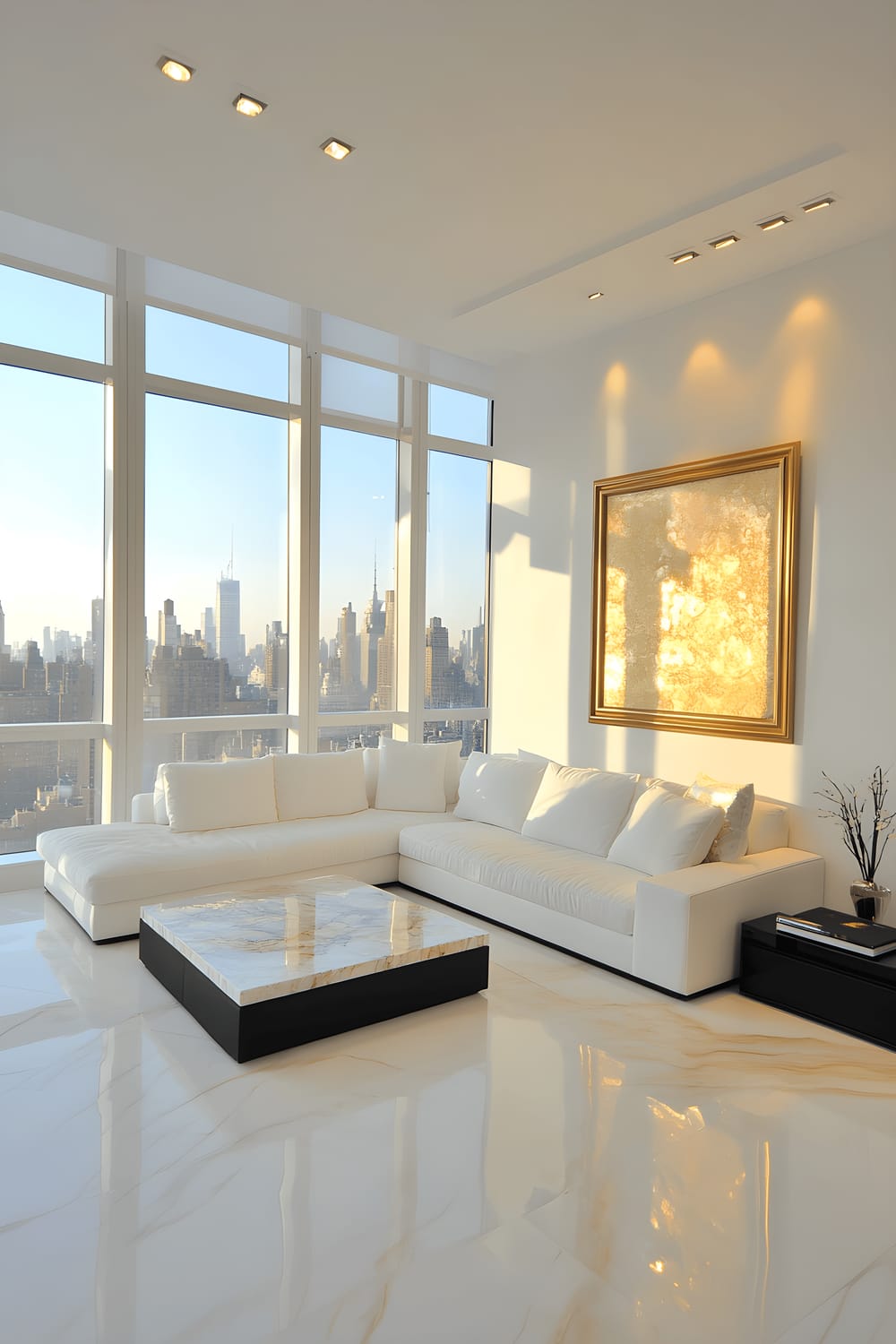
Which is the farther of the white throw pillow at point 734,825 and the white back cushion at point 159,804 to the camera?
the white back cushion at point 159,804

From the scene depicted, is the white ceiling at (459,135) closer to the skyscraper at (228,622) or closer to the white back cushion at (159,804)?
the skyscraper at (228,622)

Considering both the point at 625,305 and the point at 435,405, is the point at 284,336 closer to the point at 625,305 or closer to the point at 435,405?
the point at 435,405

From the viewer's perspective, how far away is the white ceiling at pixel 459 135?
8.77ft

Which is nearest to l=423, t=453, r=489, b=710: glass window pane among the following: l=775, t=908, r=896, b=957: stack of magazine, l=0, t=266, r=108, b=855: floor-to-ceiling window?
l=0, t=266, r=108, b=855: floor-to-ceiling window

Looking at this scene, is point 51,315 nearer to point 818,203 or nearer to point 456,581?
A: point 456,581

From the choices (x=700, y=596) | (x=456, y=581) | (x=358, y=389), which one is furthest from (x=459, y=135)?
(x=456, y=581)

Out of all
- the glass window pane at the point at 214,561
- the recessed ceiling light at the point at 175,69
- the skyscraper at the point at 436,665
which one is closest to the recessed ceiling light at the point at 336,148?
the recessed ceiling light at the point at 175,69

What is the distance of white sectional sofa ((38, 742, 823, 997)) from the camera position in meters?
3.68

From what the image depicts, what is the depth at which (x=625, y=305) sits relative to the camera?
488 cm

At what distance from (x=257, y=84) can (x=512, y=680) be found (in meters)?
3.97

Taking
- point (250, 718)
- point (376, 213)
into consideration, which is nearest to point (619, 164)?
point (376, 213)

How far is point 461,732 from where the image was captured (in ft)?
21.8

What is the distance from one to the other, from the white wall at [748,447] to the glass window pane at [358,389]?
36.8 inches

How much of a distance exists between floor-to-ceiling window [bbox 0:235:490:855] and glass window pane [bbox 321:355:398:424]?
0.02 meters
